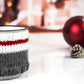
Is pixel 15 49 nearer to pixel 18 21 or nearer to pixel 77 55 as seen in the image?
pixel 77 55

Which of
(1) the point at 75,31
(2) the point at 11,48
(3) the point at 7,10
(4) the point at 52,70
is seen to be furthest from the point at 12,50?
(3) the point at 7,10

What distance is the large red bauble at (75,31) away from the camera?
827mm

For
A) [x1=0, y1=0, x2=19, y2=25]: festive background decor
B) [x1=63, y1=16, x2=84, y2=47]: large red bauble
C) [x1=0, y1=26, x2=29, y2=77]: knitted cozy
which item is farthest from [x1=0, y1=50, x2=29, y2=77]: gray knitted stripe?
[x1=0, y1=0, x2=19, y2=25]: festive background decor

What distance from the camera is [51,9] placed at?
4.29 ft

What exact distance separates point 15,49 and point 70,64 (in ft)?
0.76

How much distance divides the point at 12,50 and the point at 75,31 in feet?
1.39

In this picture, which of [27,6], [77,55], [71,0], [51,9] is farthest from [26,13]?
[77,55]

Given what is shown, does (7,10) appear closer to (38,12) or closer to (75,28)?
(38,12)

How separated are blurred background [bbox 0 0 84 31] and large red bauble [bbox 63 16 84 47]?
0.46 m

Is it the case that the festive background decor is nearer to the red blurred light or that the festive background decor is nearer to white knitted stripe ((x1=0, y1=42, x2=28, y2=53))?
the red blurred light

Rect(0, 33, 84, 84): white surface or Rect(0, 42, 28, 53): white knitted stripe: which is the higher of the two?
Rect(0, 42, 28, 53): white knitted stripe

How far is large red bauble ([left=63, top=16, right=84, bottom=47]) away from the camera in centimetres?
83

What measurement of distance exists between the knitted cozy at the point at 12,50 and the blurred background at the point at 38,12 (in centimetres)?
80

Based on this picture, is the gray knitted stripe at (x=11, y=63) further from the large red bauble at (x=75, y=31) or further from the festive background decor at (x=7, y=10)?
the festive background decor at (x=7, y=10)
